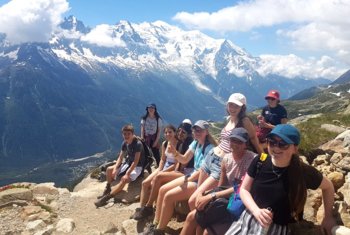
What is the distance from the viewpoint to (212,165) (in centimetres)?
991

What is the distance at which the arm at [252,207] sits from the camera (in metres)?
6.89

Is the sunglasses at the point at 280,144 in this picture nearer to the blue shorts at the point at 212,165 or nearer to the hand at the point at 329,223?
the hand at the point at 329,223

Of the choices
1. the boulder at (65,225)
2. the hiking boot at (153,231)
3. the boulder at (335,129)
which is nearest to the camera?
the hiking boot at (153,231)

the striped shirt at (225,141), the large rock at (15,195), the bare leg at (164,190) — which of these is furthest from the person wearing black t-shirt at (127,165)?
the striped shirt at (225,141)

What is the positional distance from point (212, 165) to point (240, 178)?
113 centimetres

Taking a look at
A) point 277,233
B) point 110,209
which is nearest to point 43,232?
point 110,209

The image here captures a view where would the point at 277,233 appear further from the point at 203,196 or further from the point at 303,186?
the point at 203,196

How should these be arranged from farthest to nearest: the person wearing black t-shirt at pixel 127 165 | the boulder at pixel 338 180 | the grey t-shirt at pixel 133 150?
the grey t-shirt at pixel 133 150
the person wearing black t-shirt at pixel 127 165
the boulder at pixel 338 180

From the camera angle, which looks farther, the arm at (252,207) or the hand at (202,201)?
the hand at (202,201)

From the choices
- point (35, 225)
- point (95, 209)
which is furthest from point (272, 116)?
point (35, 225)

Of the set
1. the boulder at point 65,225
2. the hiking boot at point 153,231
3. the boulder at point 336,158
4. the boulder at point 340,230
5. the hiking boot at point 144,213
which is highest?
the boulder at point 336,158

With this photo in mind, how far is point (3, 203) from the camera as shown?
16109 millimetres

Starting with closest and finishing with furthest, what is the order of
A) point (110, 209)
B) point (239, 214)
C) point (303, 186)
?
1. point (303, 186)
2. point (239, 214)
3. point (110, 209)

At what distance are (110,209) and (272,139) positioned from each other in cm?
1009
